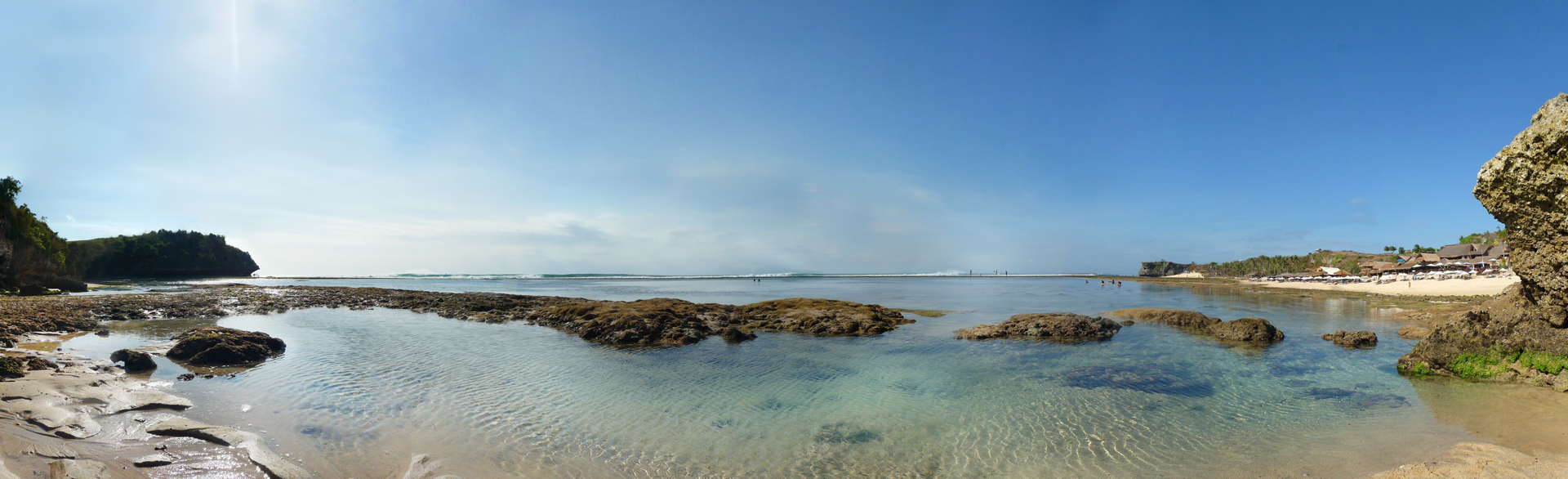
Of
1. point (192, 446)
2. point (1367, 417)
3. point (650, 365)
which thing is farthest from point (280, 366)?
point (1367, 417)

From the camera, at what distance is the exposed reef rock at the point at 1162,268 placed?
167 meters

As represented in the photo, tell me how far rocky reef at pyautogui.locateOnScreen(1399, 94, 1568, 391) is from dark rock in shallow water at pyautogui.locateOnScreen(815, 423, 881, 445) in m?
13.4

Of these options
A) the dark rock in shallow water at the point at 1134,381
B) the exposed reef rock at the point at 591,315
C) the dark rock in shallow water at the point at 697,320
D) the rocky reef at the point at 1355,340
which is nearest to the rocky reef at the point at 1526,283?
the rocky reef at the point at 1355,340

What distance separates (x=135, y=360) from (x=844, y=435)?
56.1 ft

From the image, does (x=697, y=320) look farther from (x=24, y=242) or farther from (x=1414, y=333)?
(x=24, y=242)

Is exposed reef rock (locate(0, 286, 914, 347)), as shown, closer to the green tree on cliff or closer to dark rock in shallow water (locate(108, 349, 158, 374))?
dark rock in shallow water (locate(108, 349, 158, 374))

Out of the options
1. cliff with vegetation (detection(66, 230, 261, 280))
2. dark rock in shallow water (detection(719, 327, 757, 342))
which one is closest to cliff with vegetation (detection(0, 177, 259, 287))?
cliff with vegetation (detection(66, 230, 261, 280))

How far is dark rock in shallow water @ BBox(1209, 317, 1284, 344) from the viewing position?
19141 millimetres

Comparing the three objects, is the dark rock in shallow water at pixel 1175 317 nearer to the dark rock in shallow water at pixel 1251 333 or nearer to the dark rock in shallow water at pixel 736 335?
the dark rock in shallow water at pixel 1251 333

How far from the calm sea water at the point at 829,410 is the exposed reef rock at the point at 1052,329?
6.37ft

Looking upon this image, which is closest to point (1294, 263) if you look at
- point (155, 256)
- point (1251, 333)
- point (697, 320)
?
point (1251, 333)

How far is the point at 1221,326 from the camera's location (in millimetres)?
21172

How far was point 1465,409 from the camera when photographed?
9406 mm

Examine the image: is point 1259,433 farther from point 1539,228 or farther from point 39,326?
point 39,326
